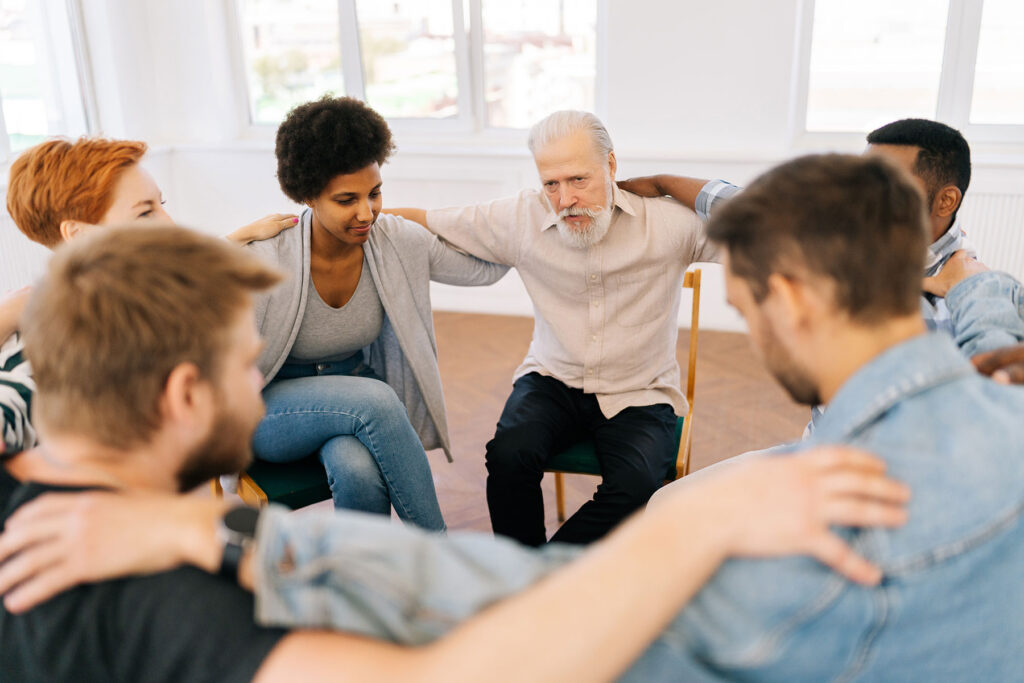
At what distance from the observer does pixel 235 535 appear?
0.80 meters

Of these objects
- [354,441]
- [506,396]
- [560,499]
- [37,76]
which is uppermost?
[37,76]

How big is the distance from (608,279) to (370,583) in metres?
1.73

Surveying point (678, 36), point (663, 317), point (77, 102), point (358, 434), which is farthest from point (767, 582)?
point (77, 102)

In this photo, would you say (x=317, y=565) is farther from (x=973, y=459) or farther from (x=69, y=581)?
(x=973, y=459)

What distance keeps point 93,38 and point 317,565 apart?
5261 mm

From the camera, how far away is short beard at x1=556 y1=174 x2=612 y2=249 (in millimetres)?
2293

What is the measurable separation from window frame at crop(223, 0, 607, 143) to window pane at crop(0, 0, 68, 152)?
108cm

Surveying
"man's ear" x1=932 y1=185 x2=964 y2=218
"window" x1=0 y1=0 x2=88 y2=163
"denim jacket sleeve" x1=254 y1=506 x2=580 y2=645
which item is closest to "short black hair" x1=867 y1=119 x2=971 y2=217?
"man's ear" x1=932 y1=185 x2=964 y2=218

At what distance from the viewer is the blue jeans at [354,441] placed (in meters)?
2.01

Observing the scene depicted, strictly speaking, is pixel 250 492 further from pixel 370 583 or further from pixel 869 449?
pixel 869 449

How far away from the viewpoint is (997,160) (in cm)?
420

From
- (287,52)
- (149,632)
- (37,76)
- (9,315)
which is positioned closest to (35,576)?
(149,632)

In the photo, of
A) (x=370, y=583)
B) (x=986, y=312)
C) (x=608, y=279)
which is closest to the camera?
(x=370, y=583)

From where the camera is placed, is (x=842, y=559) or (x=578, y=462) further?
(x=578, y=462)
